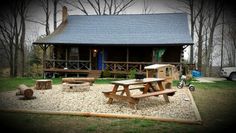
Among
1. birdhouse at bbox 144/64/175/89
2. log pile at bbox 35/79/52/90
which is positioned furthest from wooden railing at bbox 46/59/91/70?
birdhouse at bbox 144/64/175/89

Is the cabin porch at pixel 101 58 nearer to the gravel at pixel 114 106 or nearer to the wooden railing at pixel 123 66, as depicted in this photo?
the wooden railing at pixel 123 66

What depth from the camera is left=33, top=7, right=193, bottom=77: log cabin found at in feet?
56.6

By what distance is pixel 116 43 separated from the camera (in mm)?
16953

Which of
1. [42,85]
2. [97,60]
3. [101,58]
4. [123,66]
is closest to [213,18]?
[123,66]

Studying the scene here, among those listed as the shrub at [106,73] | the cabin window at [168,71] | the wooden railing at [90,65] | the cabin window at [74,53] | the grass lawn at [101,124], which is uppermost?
the cabin window at [74,53]

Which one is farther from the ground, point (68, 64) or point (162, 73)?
point (68, 64)

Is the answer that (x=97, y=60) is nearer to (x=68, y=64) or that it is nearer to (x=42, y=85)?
(x=68, y=64)

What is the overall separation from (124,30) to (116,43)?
8.73 feet

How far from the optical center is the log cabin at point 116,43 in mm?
17266

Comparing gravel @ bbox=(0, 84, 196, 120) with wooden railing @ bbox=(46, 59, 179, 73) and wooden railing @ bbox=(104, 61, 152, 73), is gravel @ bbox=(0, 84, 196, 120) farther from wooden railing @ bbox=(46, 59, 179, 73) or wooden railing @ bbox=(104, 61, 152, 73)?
wooden railing @ bbox=(46, 59, 179, 73)

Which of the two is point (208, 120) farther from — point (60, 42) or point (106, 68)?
point (60, 42)

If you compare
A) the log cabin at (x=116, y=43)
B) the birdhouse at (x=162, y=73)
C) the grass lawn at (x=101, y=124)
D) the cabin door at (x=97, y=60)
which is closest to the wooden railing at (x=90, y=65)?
the log cabin at (x=116, y=43)

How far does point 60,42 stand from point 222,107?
13410mm

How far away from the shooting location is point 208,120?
17.5 feet
